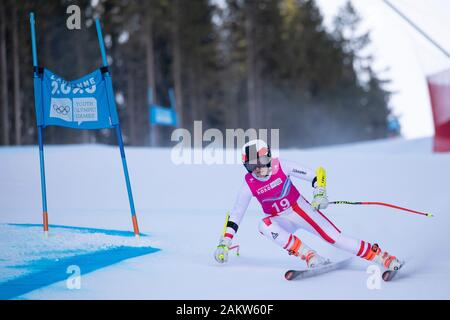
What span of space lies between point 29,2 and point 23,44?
4008 millimetres

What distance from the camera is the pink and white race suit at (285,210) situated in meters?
5.34

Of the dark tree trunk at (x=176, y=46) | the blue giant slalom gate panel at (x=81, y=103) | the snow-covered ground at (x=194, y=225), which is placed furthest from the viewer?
the dark tree trunk at (x=176, y=46)

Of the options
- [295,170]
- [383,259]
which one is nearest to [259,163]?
[295,170]

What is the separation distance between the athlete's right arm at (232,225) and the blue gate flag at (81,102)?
2.03 metres

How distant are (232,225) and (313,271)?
0.90 metres

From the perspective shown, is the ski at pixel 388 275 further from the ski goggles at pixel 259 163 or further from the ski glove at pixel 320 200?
the ski goggles at pixel 259 163

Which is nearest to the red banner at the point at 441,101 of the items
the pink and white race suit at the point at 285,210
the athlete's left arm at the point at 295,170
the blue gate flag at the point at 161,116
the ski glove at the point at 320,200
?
the blue gate flag at the point at 161,116

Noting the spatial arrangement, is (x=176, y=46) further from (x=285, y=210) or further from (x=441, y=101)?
(x=285, y=210)

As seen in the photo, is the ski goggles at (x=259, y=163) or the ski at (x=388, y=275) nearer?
the ski at (x=388, y=275)

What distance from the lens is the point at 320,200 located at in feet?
17.0

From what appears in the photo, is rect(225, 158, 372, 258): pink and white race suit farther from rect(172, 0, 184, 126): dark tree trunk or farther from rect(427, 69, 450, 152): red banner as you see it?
rect(172, 0, 184, 126): dark tree trunk

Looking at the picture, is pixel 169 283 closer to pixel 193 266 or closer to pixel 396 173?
Answer: pixel 193 266

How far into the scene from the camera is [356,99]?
157 feet

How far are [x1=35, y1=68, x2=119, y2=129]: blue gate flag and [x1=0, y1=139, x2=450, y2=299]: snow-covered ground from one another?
1402 millimetres
